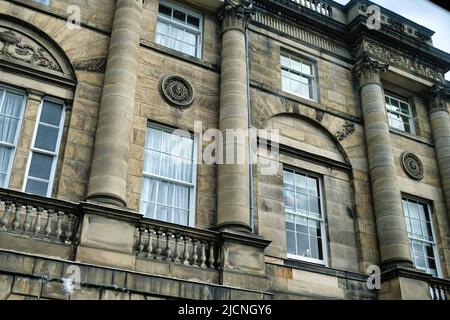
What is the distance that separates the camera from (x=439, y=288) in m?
14.2

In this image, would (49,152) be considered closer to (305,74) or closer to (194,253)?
(194,253)

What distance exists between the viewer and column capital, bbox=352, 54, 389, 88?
17.0m

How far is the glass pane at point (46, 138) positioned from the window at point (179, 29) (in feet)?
14.2

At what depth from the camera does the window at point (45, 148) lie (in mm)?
10719

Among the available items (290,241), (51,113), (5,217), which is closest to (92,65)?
(51,113)

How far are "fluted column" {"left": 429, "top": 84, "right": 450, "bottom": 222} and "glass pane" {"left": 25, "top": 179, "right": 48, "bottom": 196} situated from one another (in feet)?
40.7

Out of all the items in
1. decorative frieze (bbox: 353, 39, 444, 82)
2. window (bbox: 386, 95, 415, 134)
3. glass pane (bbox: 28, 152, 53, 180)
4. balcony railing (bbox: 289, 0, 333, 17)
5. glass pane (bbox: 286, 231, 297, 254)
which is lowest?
glass pane (bbox: 286, 231, 297, 254)

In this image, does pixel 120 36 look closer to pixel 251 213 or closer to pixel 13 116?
pixel 13 116

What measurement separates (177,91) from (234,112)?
1.59 metres

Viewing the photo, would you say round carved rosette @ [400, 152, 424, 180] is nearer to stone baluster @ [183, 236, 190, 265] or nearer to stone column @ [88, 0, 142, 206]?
stone baluster @ [183, 236, 190, 265]

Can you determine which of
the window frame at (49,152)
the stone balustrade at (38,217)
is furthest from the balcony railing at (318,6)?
the stone balustrade at (38,217)

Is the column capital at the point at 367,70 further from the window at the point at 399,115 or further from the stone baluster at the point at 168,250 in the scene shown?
the stone baluster at the point at 168,250

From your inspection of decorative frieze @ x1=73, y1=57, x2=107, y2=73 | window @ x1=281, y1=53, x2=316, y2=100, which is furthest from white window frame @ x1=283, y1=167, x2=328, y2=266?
decorative frieze @ x1=73, y1=57, x2=107, y2=73

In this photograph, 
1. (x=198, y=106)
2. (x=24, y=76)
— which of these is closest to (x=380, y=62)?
(x=198, y=106)
